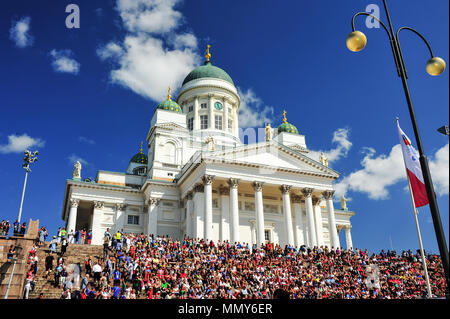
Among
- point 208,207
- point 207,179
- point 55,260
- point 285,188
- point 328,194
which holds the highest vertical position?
point 207,179

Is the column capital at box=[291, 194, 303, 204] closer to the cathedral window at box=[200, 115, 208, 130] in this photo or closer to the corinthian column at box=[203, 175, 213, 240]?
the corinthian column at box=[203, 175, 213, 240]

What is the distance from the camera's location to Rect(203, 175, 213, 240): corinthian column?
114 ft

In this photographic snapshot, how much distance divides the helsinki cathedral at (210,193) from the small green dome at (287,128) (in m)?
9.79

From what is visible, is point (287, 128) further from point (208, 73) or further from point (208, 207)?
point (208, 207)

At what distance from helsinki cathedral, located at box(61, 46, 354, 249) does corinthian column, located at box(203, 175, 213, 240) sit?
9 cm

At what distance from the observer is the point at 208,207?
35.9m

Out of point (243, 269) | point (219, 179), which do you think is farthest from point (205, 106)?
point (243, 269)

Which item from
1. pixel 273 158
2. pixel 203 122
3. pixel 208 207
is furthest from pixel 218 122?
pixel 208 207

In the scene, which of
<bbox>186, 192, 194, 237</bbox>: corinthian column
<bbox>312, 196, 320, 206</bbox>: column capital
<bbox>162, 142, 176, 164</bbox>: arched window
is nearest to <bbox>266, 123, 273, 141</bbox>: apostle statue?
<bbox>312, 196, 320, 206</bbox>: column capital

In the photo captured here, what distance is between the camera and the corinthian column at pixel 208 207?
3478 cm

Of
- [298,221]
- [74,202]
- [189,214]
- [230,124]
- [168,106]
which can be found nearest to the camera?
[189,214]

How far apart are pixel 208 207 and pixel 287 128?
80.4ft
